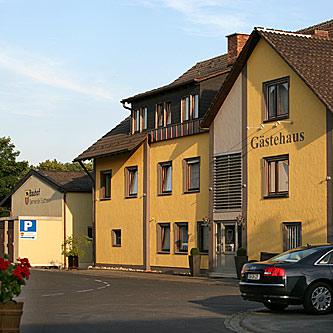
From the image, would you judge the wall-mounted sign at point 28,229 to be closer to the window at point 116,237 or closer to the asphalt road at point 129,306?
the window at point 116,237

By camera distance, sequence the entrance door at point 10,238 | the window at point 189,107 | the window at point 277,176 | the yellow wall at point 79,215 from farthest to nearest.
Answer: the yellow wall at point 79,215, the entrance door at point 10,238, the window at point 189,107, the window at point 277,176

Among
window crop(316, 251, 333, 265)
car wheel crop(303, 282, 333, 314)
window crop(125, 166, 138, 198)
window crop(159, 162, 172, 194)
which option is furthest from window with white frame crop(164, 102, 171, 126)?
car wheel crop(303, 282, 333, 314)

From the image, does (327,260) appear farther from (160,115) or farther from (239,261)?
(160,115)

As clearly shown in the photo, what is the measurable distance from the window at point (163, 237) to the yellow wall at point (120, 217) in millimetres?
1351

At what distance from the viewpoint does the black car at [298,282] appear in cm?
1744

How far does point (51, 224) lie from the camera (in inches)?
1923

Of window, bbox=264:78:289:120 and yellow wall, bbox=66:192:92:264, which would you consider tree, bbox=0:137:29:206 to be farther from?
window, bbox=264:78:289:120

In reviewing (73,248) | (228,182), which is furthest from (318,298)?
(73,248)

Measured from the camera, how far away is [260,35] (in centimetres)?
3309

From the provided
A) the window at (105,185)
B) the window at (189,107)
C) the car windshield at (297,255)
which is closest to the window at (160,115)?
the window at (189,107)

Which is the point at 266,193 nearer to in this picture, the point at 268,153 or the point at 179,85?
the point at 268,153

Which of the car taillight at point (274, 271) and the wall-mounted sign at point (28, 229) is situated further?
the wall-mounted sign at point (28, 229)

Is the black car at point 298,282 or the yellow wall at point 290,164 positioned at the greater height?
the yellow wall at point 290,164

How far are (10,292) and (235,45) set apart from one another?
2840 cm
